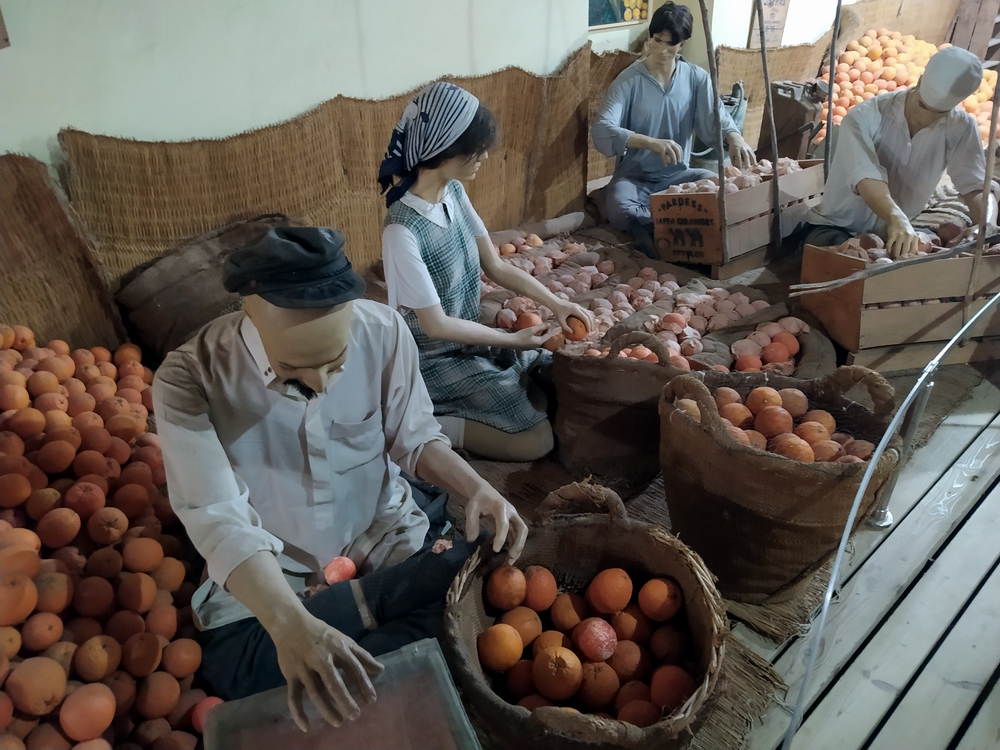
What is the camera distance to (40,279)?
223 centimetres

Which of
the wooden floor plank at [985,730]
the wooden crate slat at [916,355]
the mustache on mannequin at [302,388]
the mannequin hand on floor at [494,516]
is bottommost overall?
the wooden floor plank at [985,730]

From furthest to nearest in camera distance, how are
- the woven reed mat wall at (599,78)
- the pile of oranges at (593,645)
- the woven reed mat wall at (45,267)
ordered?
the woven reed mat wall at (599,78) → the woven reed mat wall at (45,267) → the pile of oranges at (593,645)

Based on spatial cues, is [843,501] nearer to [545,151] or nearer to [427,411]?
[427,411]

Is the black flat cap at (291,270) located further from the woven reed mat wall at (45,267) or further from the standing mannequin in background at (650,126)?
the standing mannequin in background at (650,126)

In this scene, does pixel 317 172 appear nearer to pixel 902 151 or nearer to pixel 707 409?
pixel 707 409

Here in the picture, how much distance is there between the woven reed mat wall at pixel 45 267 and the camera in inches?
83.1

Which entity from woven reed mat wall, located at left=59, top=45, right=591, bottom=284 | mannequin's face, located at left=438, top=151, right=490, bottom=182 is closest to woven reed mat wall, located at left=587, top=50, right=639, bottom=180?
woven reed mat wall, located at left=59, top=45, right=591, bottom=284

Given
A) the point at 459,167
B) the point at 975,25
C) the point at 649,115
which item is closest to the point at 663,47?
the point at 649,115

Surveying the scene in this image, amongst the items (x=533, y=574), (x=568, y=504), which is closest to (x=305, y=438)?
(x=533, y=574)

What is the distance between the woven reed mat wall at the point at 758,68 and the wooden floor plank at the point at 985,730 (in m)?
4.46

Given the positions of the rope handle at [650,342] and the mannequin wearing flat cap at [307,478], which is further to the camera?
the rope handle at [650,342]

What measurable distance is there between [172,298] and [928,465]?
2597 millimetres

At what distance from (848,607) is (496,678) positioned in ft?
2.93

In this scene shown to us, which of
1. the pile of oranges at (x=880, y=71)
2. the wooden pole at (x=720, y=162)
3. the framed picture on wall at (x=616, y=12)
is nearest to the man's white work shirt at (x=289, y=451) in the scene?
the wooden pole at (x=720, y=162)
